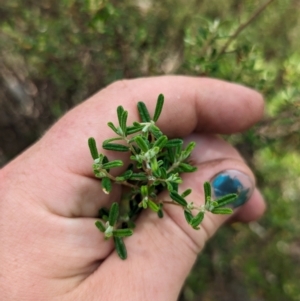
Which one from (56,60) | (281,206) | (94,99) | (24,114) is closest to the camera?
(94,99)

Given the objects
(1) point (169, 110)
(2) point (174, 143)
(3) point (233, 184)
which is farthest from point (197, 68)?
(2) point (174, 143)

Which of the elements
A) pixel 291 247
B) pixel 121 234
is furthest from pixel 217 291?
pixel 121 234

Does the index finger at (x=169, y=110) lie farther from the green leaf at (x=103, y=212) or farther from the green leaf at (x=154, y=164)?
the green leaf at (x=154, y=164)

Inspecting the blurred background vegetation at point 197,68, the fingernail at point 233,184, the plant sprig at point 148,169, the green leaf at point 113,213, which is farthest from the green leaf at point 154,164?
the blurred background vegetation at point 197,68

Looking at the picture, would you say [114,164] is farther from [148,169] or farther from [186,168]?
[186,168]

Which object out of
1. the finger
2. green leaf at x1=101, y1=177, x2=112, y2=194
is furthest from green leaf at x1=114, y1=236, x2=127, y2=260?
green leaf at x1=101, y1=177, x2=112, y2=194

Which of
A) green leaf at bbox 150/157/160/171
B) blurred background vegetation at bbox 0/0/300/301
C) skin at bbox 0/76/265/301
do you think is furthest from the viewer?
blurred background vegetation at bbox 0/0/300/301

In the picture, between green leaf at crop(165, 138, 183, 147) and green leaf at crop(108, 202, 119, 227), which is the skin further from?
green leaf at crop(165, 138, 183, 147)

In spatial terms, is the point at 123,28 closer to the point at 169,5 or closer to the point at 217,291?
the point at 169,5
